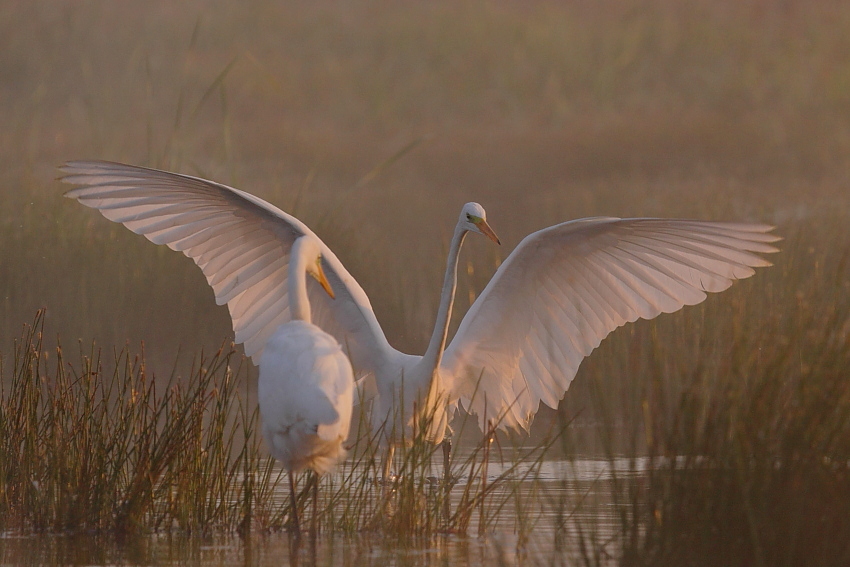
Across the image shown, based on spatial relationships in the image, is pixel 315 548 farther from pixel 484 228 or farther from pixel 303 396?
pixel 484 228

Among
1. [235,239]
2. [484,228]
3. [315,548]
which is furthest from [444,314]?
[315,548]

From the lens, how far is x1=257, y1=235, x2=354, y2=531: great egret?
189 inches

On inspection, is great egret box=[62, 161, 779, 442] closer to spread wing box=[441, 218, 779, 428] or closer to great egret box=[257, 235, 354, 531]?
spread wing box=[441, 218, 779, 428]

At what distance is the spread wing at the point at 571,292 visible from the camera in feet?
20.0

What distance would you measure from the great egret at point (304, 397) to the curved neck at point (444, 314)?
1.15 meters

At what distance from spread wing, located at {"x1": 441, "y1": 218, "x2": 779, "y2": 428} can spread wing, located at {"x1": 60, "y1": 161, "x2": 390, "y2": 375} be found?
0.61 m

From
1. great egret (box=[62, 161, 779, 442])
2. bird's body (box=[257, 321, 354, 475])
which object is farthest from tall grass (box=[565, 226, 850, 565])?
great egret (box=[62, 161, 779, 442])

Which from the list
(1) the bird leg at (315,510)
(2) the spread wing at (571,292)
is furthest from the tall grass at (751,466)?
(2) the spread wing at (571,292)

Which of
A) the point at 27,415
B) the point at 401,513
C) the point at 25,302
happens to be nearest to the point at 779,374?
the point at 401,513

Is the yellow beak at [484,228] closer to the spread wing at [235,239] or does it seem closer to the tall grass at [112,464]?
the spread wing at [235,239]

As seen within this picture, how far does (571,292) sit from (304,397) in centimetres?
221

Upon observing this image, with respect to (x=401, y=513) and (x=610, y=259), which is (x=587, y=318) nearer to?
(x=610, y=259)

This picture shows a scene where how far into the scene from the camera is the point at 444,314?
6469 millimetres

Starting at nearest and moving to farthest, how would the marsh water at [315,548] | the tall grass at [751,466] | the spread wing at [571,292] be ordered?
1. the tall grass at [751,466]
2. the marsh water at [315,548]
3. the spread wing at [571,292]
